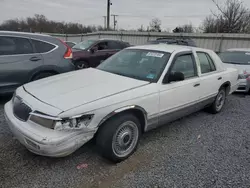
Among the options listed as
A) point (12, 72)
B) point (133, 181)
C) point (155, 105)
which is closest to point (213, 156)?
point (155, 105)

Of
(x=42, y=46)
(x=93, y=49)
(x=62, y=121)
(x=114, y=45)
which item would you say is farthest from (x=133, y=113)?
(x=114, y=45)

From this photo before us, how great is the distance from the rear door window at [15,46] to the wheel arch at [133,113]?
3.21 meters

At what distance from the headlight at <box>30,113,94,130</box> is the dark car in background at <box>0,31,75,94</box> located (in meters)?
2.56

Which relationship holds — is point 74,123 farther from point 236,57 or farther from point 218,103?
point 236,57

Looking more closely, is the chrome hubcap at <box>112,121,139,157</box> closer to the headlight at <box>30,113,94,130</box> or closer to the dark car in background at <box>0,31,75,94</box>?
the headlight at <box>30,113,94,130</box>

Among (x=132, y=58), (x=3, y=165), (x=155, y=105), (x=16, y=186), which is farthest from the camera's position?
(x=132, y=58)

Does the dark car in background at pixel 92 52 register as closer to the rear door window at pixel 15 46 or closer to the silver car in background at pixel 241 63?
the rear door window at pixel 15 46

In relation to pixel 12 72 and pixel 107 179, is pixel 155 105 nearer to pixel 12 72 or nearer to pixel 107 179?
pixel 107 179

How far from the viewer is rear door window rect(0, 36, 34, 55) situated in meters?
4.49

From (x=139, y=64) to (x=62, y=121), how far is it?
69.2 inches

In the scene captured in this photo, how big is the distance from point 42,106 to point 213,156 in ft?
8.16

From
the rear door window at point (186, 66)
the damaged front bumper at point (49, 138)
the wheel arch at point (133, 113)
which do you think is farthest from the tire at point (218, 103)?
the damaged front bumper at point (49, 138)

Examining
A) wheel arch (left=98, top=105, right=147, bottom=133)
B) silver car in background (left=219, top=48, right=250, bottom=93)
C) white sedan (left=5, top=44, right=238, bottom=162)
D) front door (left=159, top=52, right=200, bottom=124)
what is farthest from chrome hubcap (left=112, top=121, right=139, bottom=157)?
silver car in background (left=219, top=48, right=250, bottom=93)

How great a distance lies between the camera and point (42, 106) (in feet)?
7.86
